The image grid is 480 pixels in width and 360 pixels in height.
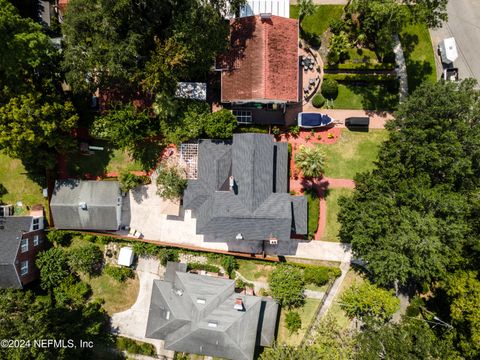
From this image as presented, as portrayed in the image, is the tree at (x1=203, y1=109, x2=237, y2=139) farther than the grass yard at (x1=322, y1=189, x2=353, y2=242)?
No

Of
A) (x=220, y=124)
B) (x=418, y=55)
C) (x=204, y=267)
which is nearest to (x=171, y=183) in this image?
(x=220, y=124)

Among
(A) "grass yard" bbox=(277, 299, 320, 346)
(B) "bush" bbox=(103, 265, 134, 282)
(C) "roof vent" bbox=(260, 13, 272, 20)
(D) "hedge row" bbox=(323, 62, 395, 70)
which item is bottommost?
(A) "grass yard" bbox=(277, 299, 320, 346)

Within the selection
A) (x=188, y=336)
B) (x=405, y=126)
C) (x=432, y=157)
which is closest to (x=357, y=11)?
(x=405, y=126)

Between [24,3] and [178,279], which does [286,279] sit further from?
[24,3]

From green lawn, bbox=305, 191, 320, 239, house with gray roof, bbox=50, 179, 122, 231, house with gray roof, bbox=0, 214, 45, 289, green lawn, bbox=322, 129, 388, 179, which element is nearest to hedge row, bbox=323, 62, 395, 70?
green lawn, bbox=322, 129, 388, 179

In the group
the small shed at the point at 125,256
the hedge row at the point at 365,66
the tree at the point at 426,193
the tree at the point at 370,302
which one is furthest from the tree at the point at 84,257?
the hedge row at the point at 365,66

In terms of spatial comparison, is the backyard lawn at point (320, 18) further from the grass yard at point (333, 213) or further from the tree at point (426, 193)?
the grass yard at point (333, 213)

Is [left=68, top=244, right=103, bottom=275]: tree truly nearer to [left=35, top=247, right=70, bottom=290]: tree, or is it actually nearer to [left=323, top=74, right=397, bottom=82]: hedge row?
[left=35, top=247, right=70, bottom=290]: tree

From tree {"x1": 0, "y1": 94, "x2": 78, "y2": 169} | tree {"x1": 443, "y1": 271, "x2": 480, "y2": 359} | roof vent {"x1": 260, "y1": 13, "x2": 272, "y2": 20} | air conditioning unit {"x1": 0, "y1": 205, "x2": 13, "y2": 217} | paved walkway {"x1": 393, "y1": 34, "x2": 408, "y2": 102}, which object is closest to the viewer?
tree {"x1": 443, "y1": 271, "x2": 480, "y2": 359}

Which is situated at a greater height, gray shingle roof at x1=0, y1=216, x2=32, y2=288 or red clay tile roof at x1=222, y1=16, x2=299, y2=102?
red clay tile roof at x1=222, y1=16, x2=299, y2=102
